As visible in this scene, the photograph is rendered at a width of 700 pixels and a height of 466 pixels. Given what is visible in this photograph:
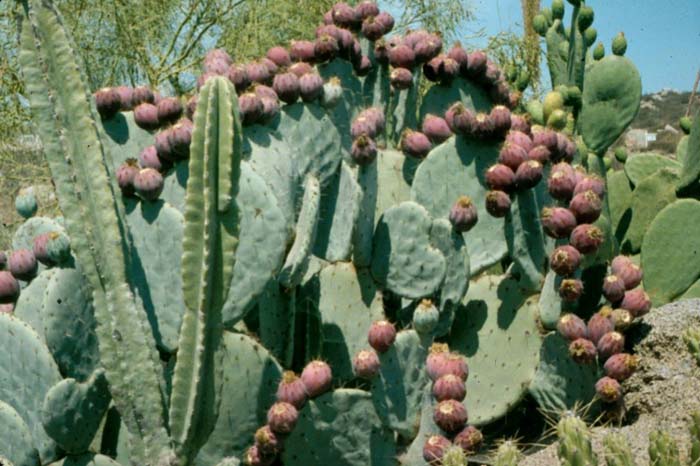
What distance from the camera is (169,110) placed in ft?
10.7

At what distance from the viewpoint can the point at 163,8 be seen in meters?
7.70

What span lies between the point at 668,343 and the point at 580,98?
159 cm

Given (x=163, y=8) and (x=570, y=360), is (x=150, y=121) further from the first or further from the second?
(x=163, y=8)

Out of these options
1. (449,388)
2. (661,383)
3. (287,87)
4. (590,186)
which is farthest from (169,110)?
(661,383)

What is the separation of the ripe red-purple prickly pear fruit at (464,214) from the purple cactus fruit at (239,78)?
2.54 feet

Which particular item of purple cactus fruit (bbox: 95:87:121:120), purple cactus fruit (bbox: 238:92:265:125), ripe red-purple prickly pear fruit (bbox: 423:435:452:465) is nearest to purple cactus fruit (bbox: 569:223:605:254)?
ripe red-purple prickly pear fruit (bbox: 423:435:452:465)

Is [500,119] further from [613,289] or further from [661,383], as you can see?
[661,383]

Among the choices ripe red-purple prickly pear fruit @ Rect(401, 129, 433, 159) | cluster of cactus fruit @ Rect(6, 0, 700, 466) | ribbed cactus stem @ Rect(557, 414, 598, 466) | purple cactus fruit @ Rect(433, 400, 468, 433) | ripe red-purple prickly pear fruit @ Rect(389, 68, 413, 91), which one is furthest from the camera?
ripe red-purple prickly pear fruit @ Rect(389, 68, 413, 91)

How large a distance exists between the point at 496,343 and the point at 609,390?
1.35ft

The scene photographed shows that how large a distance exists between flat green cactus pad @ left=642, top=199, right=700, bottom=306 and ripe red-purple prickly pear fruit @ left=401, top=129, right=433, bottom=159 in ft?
3.82

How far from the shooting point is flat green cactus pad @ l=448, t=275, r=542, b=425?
11.1 ft

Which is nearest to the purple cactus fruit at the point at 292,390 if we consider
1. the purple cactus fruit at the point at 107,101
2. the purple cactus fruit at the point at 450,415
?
the purple cactus fruit at the point at 450,415

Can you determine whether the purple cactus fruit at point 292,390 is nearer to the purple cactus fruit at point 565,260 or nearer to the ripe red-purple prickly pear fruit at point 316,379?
the ripe red-purple prickly pear fruit at point 316,379

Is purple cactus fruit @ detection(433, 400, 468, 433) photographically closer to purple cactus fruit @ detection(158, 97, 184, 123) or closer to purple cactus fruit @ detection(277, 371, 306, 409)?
purple cactus fruit @ detection(277, 371, 306, 409)
